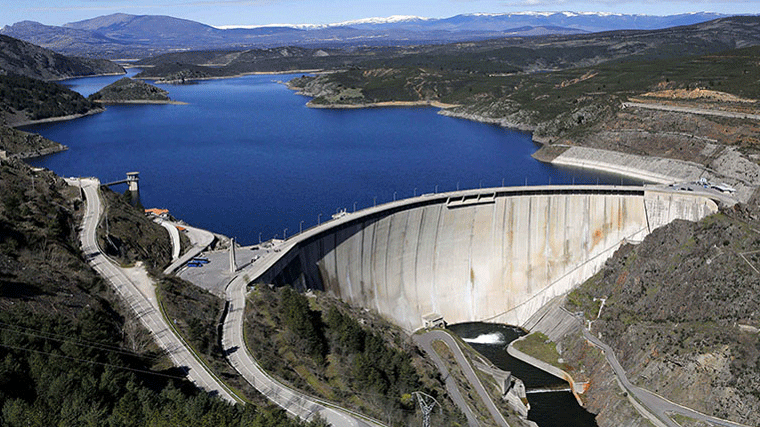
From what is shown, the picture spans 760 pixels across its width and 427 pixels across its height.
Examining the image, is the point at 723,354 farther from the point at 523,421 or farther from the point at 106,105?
the point at 106,105

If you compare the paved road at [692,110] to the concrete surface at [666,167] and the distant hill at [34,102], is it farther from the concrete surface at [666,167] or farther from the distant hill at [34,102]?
the distant hill at [34,102]

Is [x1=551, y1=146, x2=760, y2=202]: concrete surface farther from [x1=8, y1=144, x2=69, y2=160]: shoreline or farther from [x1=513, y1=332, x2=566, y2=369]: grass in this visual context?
[x1=8, y1=144, x2=69, y2=160]: shoreline

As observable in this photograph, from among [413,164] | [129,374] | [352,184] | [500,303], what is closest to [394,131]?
[413,164]

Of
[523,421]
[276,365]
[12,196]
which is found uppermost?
[12,196]

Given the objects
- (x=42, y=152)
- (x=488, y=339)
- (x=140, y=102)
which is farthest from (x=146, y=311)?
(x=140, y=102)

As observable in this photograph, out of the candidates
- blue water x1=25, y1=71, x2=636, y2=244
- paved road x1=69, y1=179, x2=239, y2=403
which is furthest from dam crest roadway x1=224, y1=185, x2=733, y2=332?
paved road x1=69, y1=179, x2=239, y2=403
